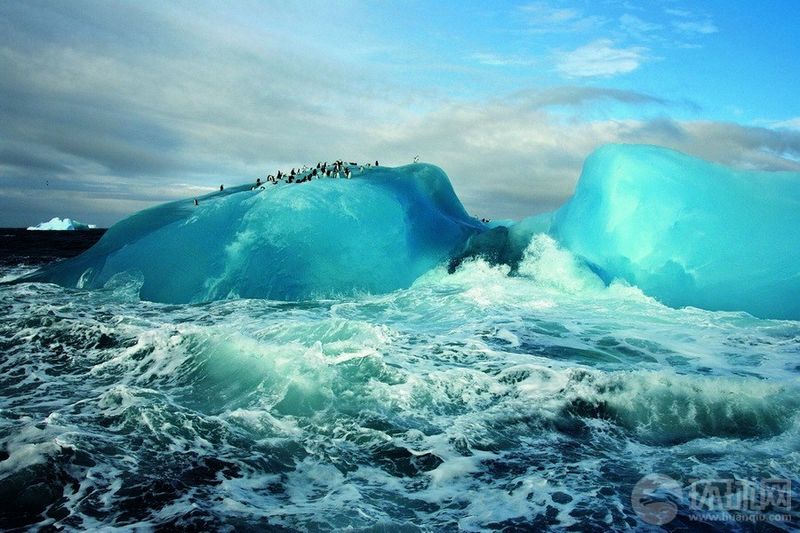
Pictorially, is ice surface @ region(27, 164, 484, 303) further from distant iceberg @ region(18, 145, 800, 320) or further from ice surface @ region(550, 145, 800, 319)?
ice surface @ region(550, 145, 800, 319)

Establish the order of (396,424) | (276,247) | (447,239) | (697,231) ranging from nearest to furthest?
(396,424)
(697,231)
(276,247)
(447,239)

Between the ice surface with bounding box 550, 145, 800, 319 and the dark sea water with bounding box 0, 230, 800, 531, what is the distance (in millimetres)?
1455

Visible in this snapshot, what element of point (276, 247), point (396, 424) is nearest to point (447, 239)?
point (276, 247)

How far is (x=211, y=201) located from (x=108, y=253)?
3203 millimetres

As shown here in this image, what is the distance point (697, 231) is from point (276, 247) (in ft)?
33.1

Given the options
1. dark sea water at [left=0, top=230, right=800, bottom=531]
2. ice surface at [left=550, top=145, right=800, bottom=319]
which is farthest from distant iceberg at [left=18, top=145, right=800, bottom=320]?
dark sea water at [left=0, top=230, right=800, bottom=531]

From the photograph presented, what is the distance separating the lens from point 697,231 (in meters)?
11.3

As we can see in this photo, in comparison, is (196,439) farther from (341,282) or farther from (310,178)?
(310,178)

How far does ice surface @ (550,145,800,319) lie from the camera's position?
10797 mm

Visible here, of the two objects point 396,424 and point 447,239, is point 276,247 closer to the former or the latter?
point 447,239

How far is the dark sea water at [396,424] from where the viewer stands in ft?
12.0

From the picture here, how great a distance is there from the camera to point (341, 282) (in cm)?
1283

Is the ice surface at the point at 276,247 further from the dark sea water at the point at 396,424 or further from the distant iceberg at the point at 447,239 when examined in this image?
the dark sea water at the point at 396,424

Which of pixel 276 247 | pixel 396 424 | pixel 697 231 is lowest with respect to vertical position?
pixel 396 424
